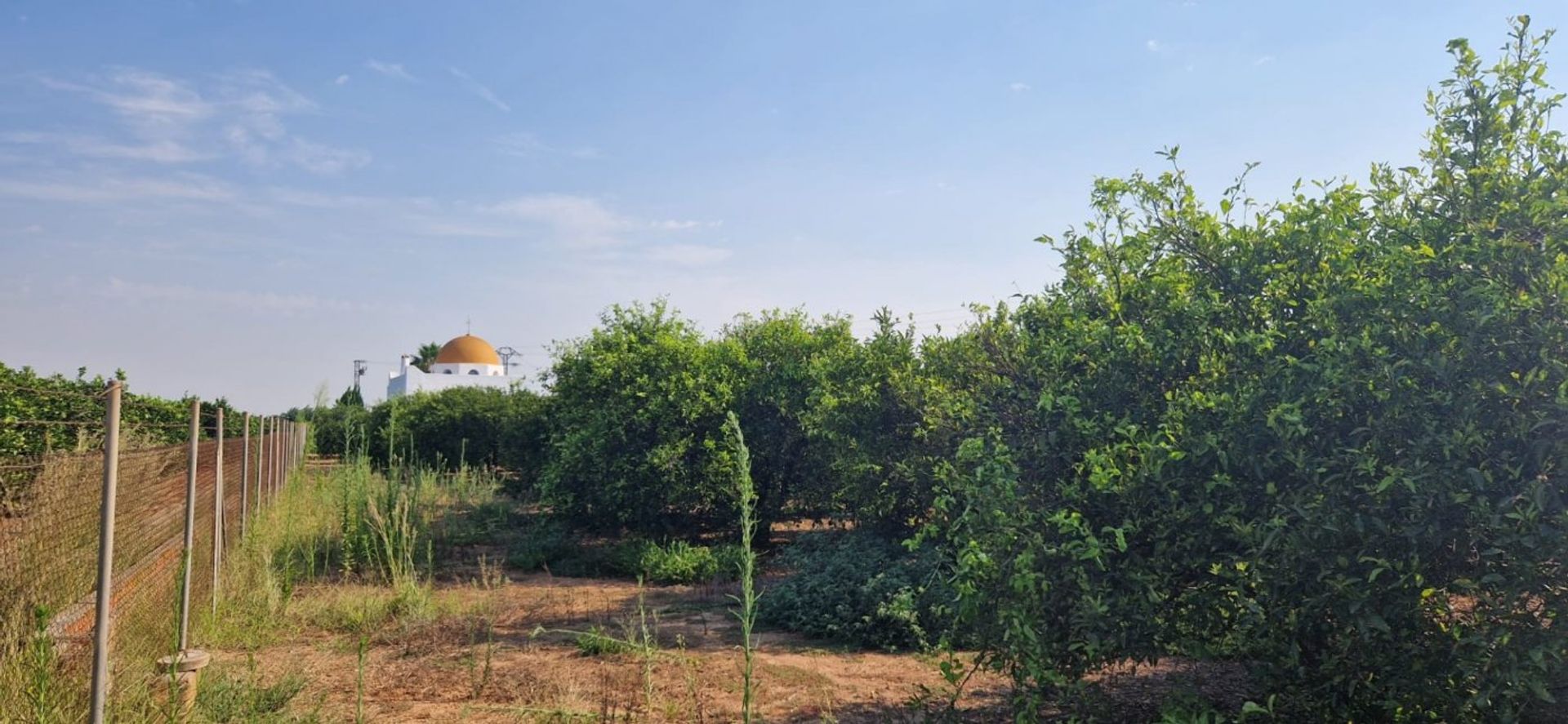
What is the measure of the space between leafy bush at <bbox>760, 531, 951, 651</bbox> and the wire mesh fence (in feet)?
13.6

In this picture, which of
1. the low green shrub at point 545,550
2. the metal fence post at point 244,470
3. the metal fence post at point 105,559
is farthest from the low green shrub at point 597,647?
the low green shrub at point 545,550

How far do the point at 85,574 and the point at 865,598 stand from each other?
496 cm

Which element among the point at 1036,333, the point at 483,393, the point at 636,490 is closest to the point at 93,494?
the point at 1036,333

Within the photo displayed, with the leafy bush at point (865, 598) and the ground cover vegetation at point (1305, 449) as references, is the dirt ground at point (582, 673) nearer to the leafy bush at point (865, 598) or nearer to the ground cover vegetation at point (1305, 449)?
the leafy bush at point (865, 598)

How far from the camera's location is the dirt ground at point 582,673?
18.0ft

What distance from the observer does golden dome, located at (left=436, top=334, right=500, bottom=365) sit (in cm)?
5916

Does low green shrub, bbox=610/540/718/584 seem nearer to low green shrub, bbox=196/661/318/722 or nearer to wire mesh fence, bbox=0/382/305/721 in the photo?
wire mesh fence, bbox=0/382/305/721

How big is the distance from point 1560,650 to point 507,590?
833 centimetres

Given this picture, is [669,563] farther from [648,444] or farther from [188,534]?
[188,534]

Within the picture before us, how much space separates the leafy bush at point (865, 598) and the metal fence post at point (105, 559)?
4.24 m

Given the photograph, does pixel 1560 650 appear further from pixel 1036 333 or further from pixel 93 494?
pixel 93 494

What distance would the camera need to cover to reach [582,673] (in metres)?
6.33

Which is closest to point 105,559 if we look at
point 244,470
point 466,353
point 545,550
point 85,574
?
point 85,574

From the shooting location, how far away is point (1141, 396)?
4.62 metres
